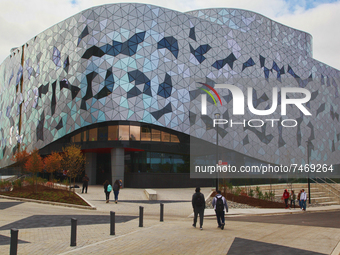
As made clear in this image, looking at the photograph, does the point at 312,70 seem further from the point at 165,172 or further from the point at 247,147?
the point at 165,172

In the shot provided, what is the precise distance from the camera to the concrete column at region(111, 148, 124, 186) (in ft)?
128

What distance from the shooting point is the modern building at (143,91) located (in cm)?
4078

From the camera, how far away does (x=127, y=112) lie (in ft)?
132

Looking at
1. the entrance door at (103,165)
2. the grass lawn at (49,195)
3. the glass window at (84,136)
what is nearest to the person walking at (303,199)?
the grass lawn at (49,195)

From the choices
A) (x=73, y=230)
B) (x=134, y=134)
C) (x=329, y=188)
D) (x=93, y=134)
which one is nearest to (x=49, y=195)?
(x=73, y=230)

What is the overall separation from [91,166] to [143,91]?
42.2ft

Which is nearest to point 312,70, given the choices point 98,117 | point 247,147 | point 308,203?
point 247,147

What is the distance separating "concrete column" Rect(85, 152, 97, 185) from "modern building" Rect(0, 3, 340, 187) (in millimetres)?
141

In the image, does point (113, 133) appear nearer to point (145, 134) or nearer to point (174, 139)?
point (145, 134)

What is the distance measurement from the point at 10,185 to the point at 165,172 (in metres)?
18.6

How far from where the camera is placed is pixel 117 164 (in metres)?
39.3

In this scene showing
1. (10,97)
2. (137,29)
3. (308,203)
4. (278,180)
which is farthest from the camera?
(10,97)

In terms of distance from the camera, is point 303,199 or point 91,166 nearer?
point 303,199

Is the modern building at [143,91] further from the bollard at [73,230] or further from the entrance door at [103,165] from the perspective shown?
the bollard at [73,230]
